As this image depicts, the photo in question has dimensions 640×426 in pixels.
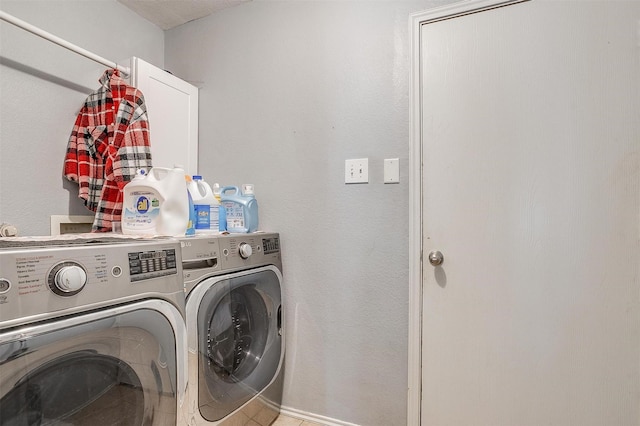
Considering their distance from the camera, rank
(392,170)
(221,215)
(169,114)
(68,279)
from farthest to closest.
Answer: (169,114) < (221,215) < (392,170) < (68,279)

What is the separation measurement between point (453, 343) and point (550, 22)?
134 cm

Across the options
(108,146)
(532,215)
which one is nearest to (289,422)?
(532,215)

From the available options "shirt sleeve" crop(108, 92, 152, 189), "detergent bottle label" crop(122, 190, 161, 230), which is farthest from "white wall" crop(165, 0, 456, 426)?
"detergent bottle label" crop(122, 190, 161, 230)

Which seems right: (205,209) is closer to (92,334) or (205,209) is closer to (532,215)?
(92,334)

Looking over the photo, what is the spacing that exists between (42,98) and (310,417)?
198cm

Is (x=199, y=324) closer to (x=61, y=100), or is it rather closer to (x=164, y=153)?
(x=164, y=153)

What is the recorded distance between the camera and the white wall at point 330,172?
1576 millimetres

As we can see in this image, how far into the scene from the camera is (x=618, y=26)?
1.24 m

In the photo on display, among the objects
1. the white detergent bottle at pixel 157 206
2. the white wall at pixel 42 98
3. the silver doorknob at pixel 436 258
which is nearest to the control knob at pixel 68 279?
the white detergent bottle at pixel 157 206

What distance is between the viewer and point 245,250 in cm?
147

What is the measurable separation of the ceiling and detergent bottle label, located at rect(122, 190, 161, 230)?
121cm

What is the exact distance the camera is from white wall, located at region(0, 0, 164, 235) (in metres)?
1.46

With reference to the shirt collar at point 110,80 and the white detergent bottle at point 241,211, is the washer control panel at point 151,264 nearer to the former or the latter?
the white detergent bottle at point 241,211

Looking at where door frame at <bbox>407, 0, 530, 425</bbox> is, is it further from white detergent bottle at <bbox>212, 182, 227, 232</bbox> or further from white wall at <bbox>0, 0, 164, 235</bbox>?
white wall at <bbox>0, 0, 164, 235</bbox>
